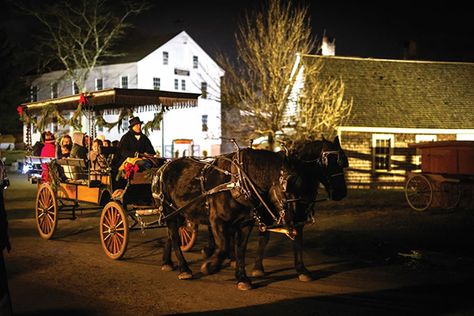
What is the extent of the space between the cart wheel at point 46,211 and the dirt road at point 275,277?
0.24m

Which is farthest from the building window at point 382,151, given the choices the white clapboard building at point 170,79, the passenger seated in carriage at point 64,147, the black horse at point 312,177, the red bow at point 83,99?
the white clapboard building at point 170,79

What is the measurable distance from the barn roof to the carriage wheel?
9.19 m

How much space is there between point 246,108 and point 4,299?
17.1 meters

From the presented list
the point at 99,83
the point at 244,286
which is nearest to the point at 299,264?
the point at 244,286

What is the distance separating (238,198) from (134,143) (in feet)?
11.1

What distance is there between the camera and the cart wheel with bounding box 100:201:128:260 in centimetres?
938

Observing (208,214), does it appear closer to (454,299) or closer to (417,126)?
(454,299)

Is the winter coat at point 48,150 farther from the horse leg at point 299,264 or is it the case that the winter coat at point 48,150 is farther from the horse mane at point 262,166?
the horse leg at point 299,264

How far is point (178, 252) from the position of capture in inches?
332

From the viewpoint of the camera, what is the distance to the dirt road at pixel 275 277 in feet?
21.9

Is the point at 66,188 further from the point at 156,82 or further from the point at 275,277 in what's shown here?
the point at 156,82

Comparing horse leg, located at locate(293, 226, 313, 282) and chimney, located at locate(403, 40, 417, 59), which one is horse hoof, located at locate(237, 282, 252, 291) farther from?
chimney, located at locate(403, 40, 417, 59)

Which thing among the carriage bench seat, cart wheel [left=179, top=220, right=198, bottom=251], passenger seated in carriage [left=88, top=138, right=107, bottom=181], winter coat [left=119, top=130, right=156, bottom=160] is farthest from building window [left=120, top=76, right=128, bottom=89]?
cart wheel [left=179, top=220, right=198, bottom=251]

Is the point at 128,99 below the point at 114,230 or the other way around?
the other way around
